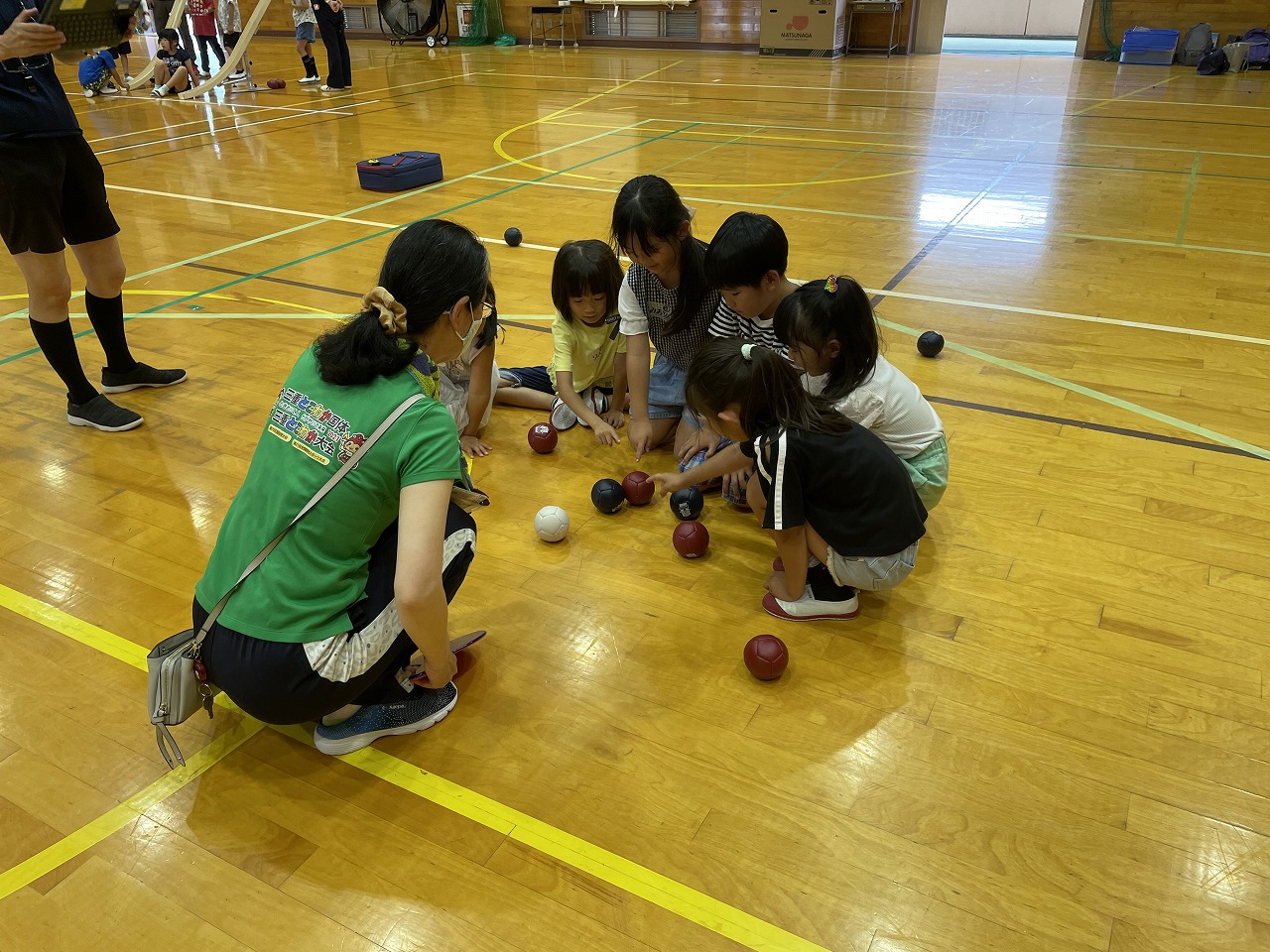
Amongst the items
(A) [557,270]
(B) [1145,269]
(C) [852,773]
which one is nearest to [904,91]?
(B) [1145,269]

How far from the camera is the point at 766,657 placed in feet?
6.90

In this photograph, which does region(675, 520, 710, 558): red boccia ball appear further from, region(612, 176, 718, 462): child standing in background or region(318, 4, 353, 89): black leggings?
region(318, 4, 353, 89): black leggings

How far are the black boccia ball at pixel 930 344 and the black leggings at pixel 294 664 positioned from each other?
8.37 ft

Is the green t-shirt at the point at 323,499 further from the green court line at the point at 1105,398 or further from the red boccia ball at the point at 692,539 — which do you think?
the green court line at the point at 1105,398

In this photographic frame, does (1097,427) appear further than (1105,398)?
No

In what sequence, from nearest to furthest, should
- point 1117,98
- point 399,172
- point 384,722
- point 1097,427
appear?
point 384,722 < point 1097,427 < point 399,172 < point 1117,98

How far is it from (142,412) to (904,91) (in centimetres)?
979

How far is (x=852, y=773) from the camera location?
1884 mm

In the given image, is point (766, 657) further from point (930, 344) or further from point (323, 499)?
point (930, 344)

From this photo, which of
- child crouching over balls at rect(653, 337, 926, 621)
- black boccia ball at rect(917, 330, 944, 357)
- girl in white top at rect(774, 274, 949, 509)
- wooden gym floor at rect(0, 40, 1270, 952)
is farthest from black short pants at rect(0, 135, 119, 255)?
black boccia ball at rect(917, 330, 944, 357)

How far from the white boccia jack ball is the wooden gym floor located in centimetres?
4

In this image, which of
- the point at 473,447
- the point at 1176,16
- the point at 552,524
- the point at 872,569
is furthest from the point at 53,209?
the point at 1176,16

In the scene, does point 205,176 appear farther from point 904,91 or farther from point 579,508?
point 904,91

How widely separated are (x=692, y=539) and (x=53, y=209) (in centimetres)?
250
